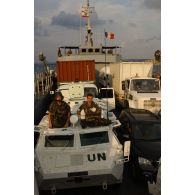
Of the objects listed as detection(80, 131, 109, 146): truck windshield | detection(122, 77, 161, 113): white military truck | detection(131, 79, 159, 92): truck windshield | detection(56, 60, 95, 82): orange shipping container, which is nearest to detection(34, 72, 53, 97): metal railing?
detection(56, 60, 95, 82): orange shipping container

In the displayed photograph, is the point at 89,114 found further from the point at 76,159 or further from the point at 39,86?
the point at 39,86

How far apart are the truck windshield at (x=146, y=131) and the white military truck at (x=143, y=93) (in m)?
4.67

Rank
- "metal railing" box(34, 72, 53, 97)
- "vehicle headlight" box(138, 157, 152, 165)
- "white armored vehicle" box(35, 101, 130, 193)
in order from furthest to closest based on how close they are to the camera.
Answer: "metal railing" box(34, 72, 53, 97) → "vehicle headlight" box(138, 157, 152, 165) → "white armored vehicle" box(35, 101, 130, 193)

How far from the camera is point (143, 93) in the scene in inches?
577

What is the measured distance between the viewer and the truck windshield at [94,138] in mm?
7458

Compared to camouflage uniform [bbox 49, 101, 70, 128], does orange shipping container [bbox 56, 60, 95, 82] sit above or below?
above

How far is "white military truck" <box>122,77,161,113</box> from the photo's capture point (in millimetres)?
13719

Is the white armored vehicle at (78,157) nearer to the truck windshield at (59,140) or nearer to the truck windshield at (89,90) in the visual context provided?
the truck windshield at (59,140)

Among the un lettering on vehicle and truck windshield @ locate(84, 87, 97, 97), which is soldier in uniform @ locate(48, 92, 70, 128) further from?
truck windshield @ locate(84, 87, 97, 97)

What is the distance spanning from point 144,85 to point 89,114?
744cm

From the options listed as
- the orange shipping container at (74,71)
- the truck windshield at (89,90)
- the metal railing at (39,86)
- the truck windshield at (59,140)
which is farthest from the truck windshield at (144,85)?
the truck windshield at (59,140)

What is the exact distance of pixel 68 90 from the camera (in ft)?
47.6
